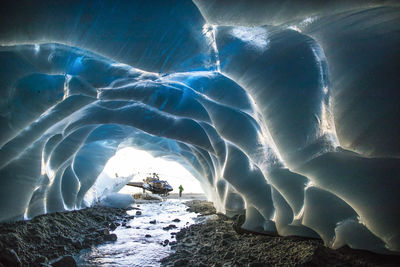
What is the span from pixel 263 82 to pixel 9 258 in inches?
217

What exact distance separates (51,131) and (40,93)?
285cm

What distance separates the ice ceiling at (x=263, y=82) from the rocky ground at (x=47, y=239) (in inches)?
42.2

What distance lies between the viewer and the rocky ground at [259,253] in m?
4.13

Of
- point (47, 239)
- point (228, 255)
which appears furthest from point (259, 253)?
point (47, 239)

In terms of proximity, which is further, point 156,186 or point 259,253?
point 156,186

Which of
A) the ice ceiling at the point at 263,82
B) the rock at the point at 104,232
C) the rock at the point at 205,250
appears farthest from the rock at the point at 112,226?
the rock at the point at 205,250

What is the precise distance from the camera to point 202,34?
13.8 feet

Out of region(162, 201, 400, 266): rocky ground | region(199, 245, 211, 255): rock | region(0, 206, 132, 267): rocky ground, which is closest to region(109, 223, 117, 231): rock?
region(0, 206, 132, 267): rocky ground

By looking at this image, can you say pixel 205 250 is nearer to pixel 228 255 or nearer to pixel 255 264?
pixel 228 255

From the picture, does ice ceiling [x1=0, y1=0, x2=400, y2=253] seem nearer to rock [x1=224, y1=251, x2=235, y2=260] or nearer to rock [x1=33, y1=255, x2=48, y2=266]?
rock [x1=224, y1=251, x2=235, y2=260]

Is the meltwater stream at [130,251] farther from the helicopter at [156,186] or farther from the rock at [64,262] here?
the helicopter at [156,186]

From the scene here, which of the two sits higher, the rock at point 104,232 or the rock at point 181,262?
the rock at point 104,232

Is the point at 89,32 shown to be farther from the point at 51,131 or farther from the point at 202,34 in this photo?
the point at 51,131

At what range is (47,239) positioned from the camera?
6238 millimetres
